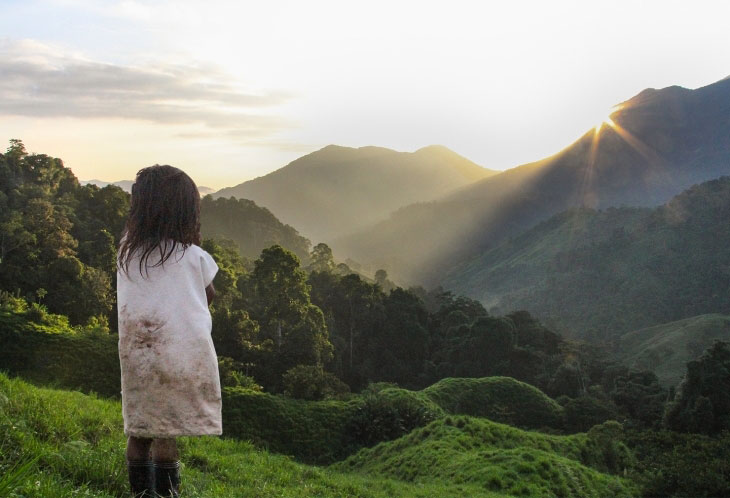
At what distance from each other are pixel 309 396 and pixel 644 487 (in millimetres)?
11120

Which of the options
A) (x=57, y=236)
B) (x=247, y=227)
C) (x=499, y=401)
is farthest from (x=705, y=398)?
(x=247, y=227)

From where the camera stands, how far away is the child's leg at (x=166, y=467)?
131 inches

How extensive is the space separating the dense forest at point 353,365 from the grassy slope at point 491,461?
80 millimetres

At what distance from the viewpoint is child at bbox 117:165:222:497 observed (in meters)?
3.20

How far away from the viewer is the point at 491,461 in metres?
13.0

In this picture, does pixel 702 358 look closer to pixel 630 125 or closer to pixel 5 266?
pixel 5 266

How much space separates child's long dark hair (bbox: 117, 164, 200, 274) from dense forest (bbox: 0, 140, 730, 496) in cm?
629

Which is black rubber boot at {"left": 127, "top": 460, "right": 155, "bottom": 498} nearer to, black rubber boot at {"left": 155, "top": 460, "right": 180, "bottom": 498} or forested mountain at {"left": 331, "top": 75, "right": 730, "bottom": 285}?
black rubber boot at {"left": 155, "top": 460, "right": 180, "bottom": 498}

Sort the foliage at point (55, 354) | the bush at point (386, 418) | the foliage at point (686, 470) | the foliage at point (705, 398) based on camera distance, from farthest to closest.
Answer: the foliage at point (705, 398) → the bush at point (386, 418) → the foliage at point (55, 354) → the foliage at point (686, 470)

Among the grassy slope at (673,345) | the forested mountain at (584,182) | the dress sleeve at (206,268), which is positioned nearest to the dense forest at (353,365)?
the dress sleeve at (206,268)

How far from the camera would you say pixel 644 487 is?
1412cm

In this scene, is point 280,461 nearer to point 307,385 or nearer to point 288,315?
point 307,385

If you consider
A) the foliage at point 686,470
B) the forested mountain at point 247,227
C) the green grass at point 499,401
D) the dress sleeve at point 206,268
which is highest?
the forested mountain at point 247,227

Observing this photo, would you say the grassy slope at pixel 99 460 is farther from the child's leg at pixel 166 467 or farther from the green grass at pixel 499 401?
the green grass at pixel 499 401
